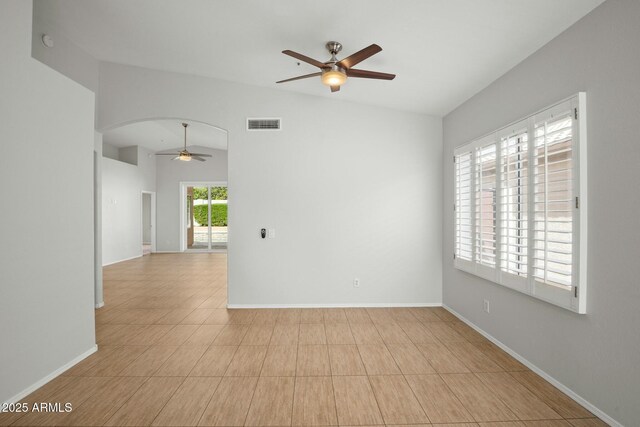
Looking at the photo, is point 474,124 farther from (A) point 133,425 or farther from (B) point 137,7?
(A) point 133,425

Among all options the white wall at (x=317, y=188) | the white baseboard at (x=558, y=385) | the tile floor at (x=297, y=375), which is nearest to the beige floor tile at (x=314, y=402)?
the tile floor at (x=297, y=375)

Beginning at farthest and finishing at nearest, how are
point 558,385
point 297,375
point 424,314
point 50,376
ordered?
point 424,314 < point 297,375 < point 50,376 < point 558,385

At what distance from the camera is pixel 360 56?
8.57 feet

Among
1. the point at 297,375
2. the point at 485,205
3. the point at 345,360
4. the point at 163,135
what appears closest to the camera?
the point at 297,375

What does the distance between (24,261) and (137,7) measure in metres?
2.66

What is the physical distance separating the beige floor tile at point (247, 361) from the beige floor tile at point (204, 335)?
0.46 metres

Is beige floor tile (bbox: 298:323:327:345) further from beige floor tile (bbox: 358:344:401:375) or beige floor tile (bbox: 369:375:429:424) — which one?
beige floor tile (bbox: 369:375:429:424)

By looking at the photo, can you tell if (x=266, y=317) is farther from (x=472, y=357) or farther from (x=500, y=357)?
(x=500, y=357)

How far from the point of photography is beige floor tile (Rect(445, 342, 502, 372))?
278 cm

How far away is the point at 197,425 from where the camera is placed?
204cm

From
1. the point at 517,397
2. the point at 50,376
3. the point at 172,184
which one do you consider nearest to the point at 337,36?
the point at 517,397

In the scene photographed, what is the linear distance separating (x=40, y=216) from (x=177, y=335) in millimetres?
1866

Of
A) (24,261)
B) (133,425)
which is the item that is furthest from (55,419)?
(24,261)

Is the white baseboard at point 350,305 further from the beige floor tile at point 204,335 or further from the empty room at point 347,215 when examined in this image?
the beige floor tile at point 204,335
